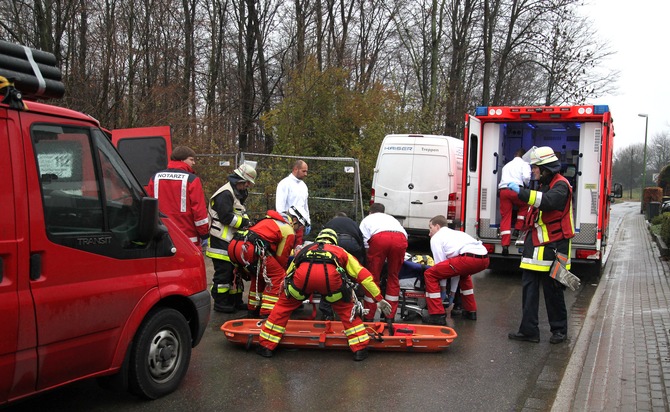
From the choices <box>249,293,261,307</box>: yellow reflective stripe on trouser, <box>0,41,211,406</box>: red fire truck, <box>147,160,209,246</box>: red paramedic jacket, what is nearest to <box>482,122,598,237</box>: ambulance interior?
<box>249,293,261,307</box>: yellow reflective stripe on trouser

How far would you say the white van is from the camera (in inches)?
468

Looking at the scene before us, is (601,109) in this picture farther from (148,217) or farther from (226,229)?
(148,217)

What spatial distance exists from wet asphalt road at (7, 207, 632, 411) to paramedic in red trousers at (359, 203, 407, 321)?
87cm

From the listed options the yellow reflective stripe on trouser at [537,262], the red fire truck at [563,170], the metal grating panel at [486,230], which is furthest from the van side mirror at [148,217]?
the metal grating panel at [486,230]

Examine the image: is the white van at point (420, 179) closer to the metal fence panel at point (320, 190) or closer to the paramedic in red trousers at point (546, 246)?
the metal fence panel at point (320, 190)

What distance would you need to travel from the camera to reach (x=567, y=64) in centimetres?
2650

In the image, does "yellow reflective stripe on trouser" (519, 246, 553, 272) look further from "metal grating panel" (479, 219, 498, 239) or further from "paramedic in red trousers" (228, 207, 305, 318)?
"metal grating panel" (479, 219, 498, 239)

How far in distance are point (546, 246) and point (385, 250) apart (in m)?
1.68

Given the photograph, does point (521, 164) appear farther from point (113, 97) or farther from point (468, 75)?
point (468, 75)

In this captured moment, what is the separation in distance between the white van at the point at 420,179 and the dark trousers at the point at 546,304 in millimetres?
5771

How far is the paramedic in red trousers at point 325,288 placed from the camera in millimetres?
4980

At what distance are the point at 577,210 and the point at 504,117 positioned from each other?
76.4 inches

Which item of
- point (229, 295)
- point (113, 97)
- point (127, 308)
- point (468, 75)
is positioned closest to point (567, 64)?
point (468, 75)

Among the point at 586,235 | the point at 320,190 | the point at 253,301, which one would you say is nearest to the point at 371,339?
the point at 253,301
